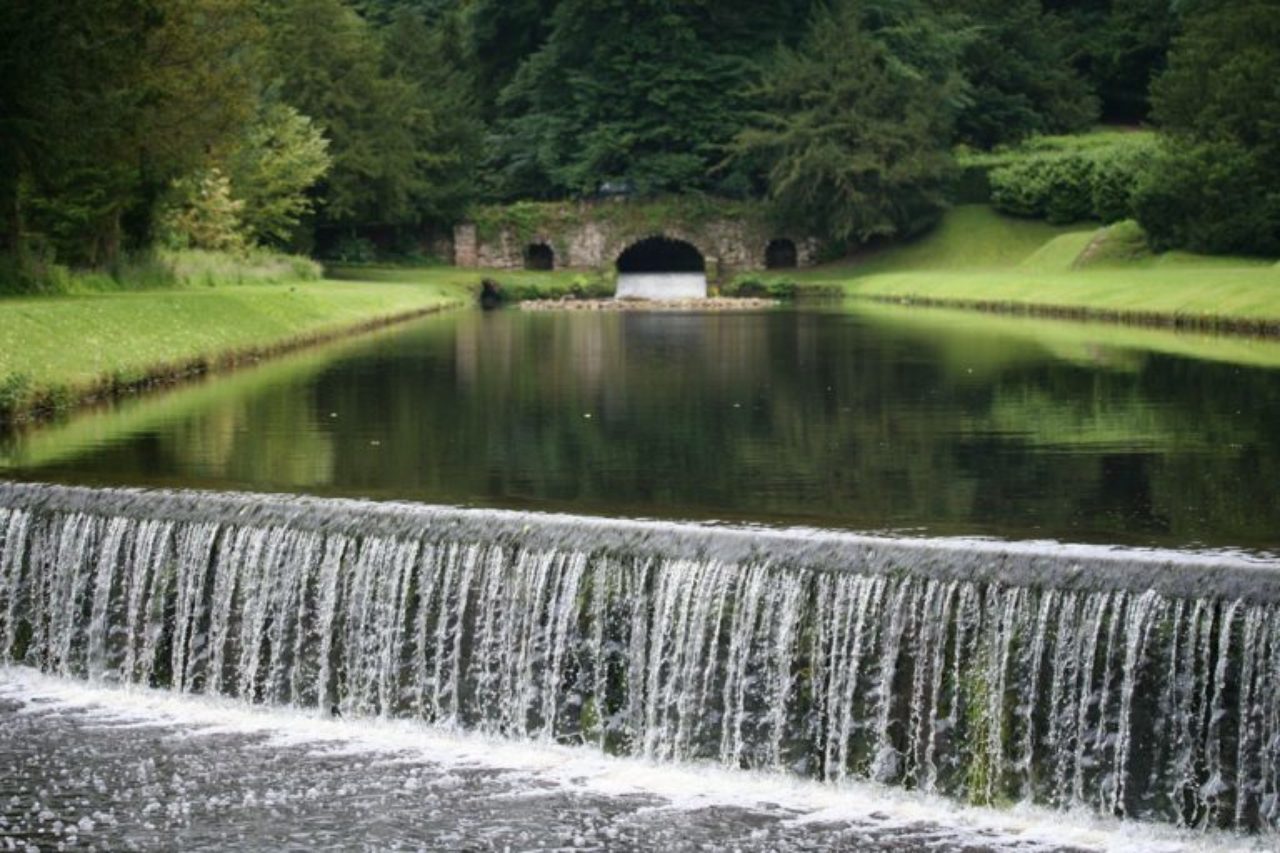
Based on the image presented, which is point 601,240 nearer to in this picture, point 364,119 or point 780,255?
point 780,255

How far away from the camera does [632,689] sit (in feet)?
48.4

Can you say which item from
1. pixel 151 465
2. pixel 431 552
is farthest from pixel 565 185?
pixel 431 552

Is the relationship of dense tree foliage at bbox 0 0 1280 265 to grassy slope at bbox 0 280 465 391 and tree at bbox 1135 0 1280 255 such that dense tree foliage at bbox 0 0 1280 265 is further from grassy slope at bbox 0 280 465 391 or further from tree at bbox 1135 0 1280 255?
grassy slope at bbox 0 280 465 391

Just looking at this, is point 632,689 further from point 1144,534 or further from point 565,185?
point 565,185

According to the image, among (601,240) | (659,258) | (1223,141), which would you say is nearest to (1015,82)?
(659,258)

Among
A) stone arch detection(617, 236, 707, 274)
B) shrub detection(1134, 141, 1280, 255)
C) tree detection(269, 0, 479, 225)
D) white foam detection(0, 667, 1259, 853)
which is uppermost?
tree detection(269, 0, 479, 225)

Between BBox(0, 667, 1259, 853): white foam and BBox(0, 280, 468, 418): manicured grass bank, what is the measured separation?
33.0ft

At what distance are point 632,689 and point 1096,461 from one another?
812 cm

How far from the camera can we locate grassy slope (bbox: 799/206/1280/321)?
143ft

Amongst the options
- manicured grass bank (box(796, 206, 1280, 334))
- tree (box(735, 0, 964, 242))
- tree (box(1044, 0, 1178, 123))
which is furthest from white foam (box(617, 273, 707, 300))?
tree (box(1044, 0, 1178, 123))

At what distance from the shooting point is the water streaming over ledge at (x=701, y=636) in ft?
42.6

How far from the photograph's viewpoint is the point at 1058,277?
186 ft

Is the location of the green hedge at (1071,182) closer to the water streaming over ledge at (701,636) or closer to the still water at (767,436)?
the still water at (767,436)

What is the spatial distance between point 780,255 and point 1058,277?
938 inches
